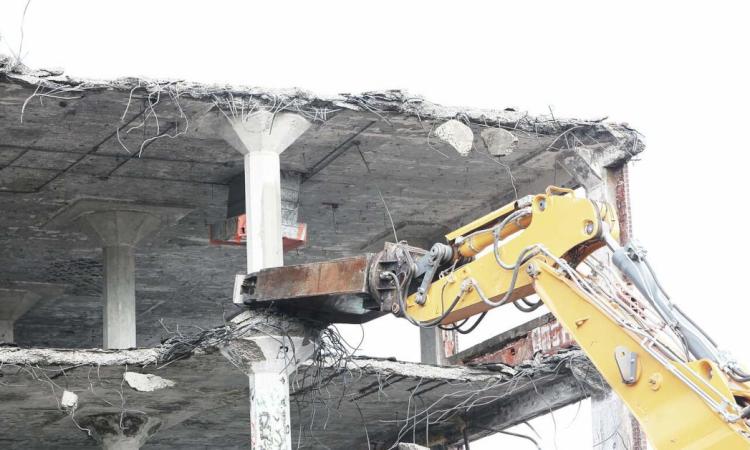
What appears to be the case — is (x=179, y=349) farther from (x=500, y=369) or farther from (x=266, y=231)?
(x=500, y=369)

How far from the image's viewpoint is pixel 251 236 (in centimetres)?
1625

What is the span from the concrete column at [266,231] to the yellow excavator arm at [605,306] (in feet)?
7.70

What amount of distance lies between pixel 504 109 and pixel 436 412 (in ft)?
14.4

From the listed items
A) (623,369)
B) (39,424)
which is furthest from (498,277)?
(39,424)

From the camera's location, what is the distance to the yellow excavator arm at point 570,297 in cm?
1102

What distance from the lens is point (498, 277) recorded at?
1328 cm

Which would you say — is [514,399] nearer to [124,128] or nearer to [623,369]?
[124,128]

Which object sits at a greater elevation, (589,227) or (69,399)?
(69,399)

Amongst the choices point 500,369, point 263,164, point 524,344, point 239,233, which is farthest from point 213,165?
point 524,344

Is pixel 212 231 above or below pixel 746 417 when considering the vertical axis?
above

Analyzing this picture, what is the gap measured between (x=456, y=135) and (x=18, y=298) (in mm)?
8262

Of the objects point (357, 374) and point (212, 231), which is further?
point (212, 231)

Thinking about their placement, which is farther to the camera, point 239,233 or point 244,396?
point 244,396

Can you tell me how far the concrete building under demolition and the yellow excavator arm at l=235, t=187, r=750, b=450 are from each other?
18.7 inches
